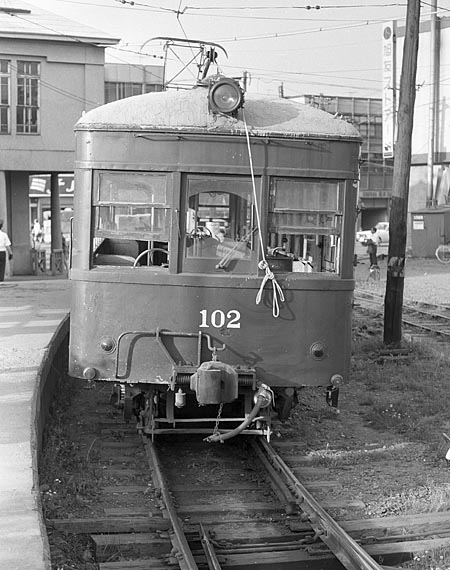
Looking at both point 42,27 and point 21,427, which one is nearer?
point 21,427

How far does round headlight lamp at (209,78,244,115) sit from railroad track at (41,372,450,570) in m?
2.88

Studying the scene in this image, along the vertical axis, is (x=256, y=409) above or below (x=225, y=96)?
below

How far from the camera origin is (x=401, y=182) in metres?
13.1

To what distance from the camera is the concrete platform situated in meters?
4.96

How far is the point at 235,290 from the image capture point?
7344 mm


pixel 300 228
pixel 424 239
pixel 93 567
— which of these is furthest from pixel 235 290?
pixel 424 239

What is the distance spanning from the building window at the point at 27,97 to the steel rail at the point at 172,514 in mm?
16139

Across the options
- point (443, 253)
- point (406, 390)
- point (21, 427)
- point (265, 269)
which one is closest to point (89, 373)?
point (21, 427)

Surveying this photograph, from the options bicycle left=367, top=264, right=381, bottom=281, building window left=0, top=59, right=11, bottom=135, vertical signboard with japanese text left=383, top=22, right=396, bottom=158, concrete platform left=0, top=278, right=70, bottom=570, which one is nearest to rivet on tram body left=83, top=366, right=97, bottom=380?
concrete platform left=0, top=278, right=70, bottom=570

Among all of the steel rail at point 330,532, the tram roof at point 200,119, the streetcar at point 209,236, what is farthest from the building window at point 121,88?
the steel rail at point 330,532

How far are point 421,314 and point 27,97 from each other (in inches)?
440

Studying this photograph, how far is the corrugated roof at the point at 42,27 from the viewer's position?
22250mm

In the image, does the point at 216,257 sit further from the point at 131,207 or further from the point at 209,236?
the point at 131,207

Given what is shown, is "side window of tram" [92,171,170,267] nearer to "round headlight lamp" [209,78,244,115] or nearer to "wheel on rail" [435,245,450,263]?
"round headlight lamp" [209,78,244,115]
